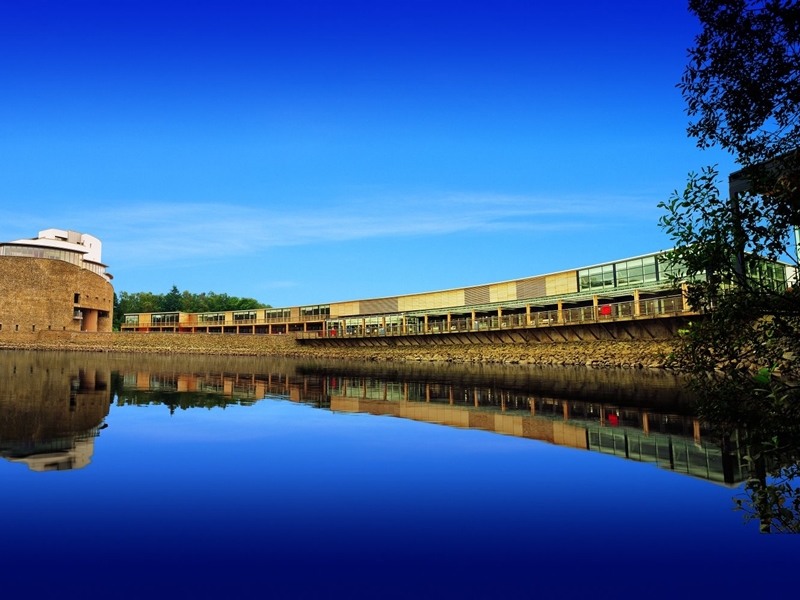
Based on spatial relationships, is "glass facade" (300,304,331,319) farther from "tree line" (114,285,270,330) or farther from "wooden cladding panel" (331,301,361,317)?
"tree line" (114,285,270,330)

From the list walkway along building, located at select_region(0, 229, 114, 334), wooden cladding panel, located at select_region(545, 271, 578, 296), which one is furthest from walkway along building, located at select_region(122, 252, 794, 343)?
walkway along building, located at select_region(0, 229, 114, 334)

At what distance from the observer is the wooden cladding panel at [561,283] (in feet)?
210

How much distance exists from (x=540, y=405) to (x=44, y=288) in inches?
4188

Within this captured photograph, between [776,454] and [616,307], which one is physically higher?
[616,307]

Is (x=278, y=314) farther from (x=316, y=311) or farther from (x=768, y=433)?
(x=768, y=433)

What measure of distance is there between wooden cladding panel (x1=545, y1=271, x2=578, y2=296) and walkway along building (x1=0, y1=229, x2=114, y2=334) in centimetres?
8837

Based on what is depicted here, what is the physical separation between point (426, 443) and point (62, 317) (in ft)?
357

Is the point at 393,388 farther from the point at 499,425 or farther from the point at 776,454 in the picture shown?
the point at 776,454

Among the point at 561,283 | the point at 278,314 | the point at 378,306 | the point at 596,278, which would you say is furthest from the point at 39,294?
the point at 596,278

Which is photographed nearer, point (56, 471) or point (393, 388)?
point (56, 471)

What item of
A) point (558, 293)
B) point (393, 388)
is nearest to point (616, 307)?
point (558, 293)

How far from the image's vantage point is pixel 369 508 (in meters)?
8.89

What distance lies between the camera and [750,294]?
8.77 m

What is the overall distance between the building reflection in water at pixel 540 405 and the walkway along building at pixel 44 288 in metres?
81.0
